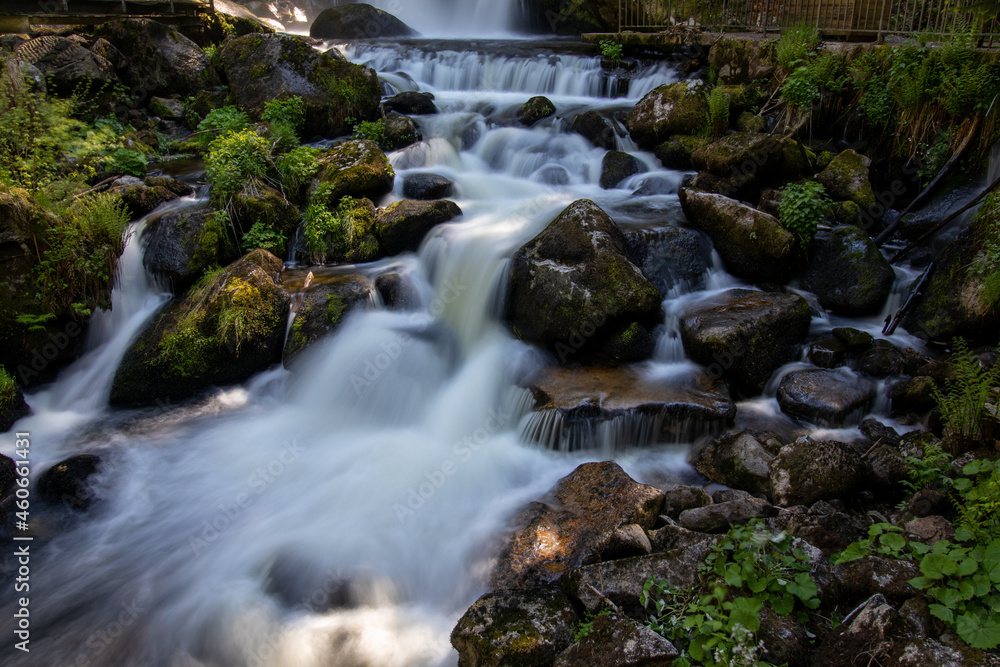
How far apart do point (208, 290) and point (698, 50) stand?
10.8 metres

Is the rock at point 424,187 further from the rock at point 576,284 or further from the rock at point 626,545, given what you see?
the rock at point 626,545

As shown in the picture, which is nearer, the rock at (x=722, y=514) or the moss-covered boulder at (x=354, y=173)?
the rock at (x=722, y=514)

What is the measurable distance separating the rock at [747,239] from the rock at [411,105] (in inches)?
274

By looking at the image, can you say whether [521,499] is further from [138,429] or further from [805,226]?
[805,226]

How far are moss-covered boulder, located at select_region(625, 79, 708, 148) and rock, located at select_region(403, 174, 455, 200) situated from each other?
3612 millimetres

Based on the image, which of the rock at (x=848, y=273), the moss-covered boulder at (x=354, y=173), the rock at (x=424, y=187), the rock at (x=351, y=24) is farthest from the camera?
the rock at (x=351, y=24)

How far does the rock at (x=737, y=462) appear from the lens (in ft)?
15.0

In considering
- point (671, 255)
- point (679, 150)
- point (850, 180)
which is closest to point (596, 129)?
point (679, 150)

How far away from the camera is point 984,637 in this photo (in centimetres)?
229

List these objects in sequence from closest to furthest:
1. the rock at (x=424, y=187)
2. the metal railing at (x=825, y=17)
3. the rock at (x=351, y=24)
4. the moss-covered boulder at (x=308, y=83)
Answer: the metal railing at (x=825, y=17) → the rock at (x=424, y=187) → the moss-covered boulder at (x=308, y=83) → the rock at (x=351, y=24)

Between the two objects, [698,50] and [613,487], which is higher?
[698,50]

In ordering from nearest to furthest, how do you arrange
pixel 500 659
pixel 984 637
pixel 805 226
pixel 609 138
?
pixel 984 637 < pixel 500 659 < pixel 805 226 < pixel 609 138

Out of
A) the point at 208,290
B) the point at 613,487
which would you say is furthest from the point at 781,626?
the point at 208,290

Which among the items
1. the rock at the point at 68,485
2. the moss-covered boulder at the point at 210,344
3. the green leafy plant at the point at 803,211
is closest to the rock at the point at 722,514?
the green leafy plant at the point at 803,211
